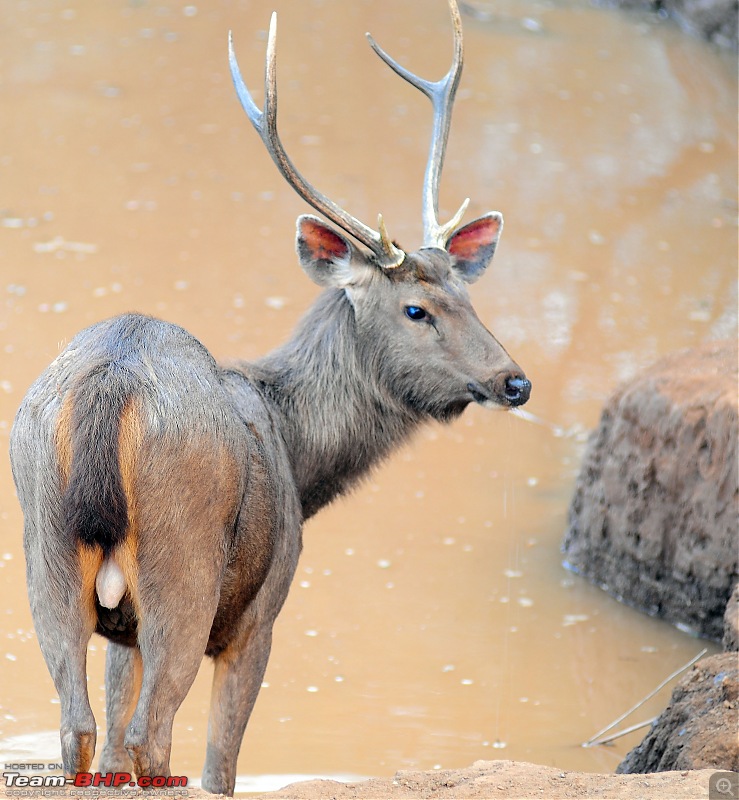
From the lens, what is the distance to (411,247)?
10.6 metres

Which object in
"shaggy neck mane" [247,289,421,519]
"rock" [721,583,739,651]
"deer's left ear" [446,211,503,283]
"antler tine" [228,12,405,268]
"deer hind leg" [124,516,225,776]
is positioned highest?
"antler tine" [228,12,405,268]

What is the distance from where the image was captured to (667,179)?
12.8 meters

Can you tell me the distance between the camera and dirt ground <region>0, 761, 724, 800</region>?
3979 mm

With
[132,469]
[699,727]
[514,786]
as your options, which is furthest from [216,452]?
[699,727]

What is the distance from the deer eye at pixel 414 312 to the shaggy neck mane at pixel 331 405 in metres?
0.21

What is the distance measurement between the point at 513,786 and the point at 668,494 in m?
3.23

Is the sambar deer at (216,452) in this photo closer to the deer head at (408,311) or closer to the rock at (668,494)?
the deer head at (408,311)

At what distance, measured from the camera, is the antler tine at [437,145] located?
18.2 ft

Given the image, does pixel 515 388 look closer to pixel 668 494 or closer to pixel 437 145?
pixel 437 145

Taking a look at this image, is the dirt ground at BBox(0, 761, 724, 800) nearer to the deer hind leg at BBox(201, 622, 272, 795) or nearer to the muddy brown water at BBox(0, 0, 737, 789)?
the deer hind leg at BBox(201, 622, 272, 795)

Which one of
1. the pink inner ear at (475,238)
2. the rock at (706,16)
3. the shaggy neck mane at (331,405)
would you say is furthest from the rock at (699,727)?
the rock at (706,16)

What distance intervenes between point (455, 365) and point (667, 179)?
8.48 m

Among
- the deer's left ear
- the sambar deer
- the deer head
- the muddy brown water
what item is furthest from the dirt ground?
the deer's left ear

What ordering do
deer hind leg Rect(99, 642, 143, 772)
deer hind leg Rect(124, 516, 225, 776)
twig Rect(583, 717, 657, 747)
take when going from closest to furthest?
deer hind leg Rect(124, 516, 225, 776), deer hind leg Rect(99, 642, 143, 772), twig Rect(583, 717, 657, 747)
